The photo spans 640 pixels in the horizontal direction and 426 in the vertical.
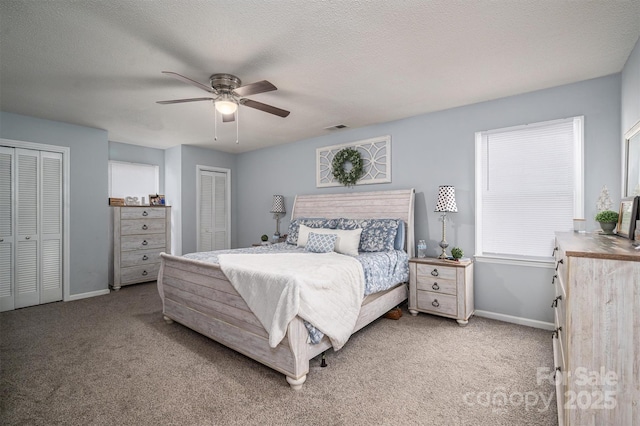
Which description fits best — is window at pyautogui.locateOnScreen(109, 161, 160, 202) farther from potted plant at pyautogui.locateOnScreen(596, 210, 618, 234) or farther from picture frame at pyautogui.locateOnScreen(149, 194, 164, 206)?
potted plant at pyautogui.locateOnScreen(596, 210, 618, 234)

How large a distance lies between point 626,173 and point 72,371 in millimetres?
4782

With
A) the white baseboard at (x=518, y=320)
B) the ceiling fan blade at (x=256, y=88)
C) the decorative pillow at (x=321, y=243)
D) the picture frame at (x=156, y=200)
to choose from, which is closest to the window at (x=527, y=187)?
the white baseboard at (x=518, y=320)

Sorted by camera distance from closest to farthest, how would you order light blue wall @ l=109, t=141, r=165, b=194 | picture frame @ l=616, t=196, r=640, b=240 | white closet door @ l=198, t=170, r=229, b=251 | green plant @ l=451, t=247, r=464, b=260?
picture frame @ l=616, t=196, r=640, b=240
green plant @ l=451, t=247, r=464, b=260
light blue wall @ l=109, t=141, r=165, b=194
white closet door @ l=198, t=170, r=229, b=251

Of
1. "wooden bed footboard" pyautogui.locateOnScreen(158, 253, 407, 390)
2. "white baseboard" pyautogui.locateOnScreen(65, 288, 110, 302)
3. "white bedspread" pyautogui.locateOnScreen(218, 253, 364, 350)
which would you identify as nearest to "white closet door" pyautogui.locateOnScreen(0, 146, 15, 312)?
"white baseboard" pyautogui.locateOnScreen(65, 288, 110, 302)

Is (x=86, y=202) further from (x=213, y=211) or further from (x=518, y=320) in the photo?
(x=518, y=320)

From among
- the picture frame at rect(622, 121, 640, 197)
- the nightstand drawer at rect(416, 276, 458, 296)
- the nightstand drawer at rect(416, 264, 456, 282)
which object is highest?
the picture frame at rect(622, 121, 640, 197)

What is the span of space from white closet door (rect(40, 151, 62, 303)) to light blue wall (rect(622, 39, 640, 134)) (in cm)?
650

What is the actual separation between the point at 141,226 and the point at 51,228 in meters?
1.20

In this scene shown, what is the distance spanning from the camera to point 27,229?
13.2 feet

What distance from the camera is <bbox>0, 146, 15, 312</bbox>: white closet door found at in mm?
3812

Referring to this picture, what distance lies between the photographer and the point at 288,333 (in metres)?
2.07

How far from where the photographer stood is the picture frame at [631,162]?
2.14 m

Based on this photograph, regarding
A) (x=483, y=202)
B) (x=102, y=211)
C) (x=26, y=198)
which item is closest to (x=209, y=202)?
(x=102, y=211)

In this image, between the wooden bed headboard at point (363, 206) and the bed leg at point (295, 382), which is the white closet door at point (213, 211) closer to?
the wooden bed headboard at point (363, 206)
